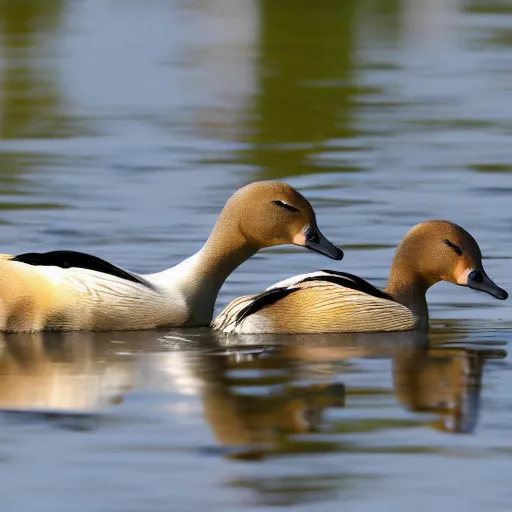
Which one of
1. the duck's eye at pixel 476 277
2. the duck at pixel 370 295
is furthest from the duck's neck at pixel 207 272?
the duck's eye at pixel 476 277

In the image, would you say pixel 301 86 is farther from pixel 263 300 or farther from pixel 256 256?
pixel 263 300

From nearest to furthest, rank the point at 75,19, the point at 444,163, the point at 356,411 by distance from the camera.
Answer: the point at 356,411
the point at 444,163
the point at 75,19

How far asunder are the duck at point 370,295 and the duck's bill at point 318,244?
0.37m

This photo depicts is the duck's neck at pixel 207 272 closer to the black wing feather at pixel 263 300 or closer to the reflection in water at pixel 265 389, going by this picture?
the reflection in water at pixel 265 389

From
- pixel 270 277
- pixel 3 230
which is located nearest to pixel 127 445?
pixel 270 277

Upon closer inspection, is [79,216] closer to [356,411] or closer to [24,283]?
[24,283]

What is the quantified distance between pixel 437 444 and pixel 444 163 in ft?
34.8

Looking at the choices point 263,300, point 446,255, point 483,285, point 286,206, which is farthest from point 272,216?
point 483,285

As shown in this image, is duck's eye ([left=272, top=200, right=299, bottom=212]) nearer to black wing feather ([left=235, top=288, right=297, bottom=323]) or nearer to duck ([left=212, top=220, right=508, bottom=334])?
duck ([left=212, top=220, right=508, bottom=334])

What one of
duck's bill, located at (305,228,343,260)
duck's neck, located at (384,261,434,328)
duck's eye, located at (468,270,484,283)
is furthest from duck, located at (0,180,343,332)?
duck's eye, located at (468,270,484,283)

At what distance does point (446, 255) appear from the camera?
473 inches

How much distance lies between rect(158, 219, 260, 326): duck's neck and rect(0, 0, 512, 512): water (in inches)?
7.9

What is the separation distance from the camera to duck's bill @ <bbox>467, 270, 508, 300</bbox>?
12.0 m

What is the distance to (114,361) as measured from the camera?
1095 centimetres
